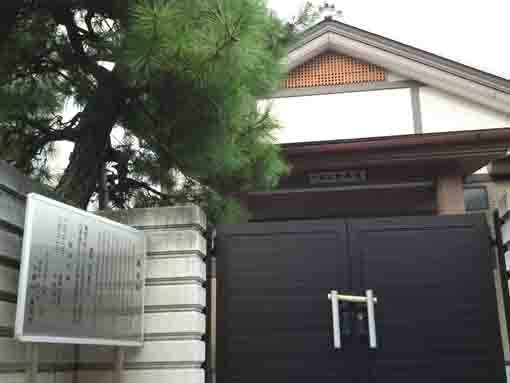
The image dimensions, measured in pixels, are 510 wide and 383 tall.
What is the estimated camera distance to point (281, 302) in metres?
3.62

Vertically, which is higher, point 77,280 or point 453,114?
point 453,114

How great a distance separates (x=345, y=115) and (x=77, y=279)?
5828 millimetres

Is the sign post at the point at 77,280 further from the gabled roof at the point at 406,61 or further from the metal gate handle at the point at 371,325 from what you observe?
the gabled roof at the point at 406,61

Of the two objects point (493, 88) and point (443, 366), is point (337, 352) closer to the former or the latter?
point (443, 366)

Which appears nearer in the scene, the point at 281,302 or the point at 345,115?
the point at 281,302

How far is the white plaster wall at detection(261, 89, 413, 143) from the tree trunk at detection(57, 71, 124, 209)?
434cm

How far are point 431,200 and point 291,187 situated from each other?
1905 mm

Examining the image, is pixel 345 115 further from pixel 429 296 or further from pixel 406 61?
pixel 429 296

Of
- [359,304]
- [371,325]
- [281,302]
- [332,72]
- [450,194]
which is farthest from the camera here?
[332,72]

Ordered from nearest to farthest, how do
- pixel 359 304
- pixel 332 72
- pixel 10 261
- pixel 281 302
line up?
1. pixel 10 261
2. pixel 359 304
3. pixel 281 302
4. pixel 332 72

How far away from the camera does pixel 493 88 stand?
792 centimetres

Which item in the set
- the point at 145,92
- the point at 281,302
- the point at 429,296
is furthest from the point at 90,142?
the point at 429,296

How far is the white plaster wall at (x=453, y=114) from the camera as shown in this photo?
7.91 metres

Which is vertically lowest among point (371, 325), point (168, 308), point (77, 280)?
point (371, 325)
